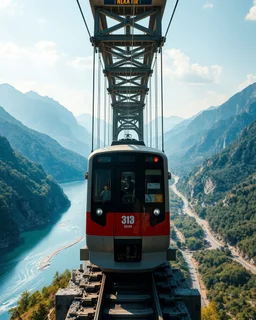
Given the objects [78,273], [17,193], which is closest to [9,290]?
[78,273]

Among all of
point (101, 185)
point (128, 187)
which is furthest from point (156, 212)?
point (101, 185)

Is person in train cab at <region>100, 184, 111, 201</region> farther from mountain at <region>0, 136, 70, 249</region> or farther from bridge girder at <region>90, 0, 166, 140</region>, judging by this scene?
mountain at <region>0, 136, 70, 249</region>

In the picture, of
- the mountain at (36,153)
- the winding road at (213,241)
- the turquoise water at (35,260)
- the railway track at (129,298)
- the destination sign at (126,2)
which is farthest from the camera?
the mountain at (36,153)

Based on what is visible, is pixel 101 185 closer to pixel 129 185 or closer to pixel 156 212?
pixel 129 185

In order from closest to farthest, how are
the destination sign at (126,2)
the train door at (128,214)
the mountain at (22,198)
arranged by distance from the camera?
1. the train door at (128,214)
2. the destination sign at (126,2)
3. the mountain at (22,198)

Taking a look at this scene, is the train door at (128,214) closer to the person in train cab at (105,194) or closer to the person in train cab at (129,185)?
the person in train cab at (129,185)

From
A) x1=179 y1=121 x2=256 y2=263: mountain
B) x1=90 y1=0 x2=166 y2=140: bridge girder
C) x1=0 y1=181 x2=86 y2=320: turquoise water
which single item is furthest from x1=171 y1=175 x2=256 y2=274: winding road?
x1=90 y1=0 x2=166 y2=140: bridge girder

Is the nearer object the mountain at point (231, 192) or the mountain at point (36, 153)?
the mountain at point (231, 192)

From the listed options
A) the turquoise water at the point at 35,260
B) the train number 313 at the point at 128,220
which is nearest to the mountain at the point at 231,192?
the turquoise water at the point at 35,260
